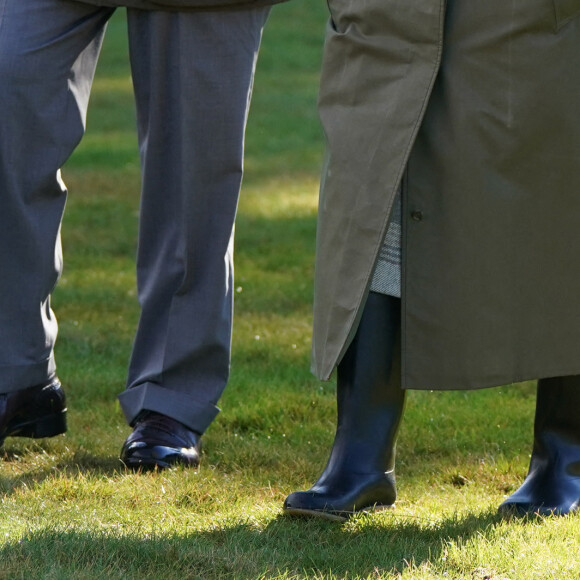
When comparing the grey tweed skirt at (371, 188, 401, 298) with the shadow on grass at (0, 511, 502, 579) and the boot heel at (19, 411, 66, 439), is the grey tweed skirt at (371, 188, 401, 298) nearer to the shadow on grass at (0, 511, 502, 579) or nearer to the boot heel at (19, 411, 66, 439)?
the shadow on grass at (0, 511, 502, 579)

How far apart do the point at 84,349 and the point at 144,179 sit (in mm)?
1355

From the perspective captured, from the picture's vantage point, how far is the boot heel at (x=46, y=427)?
3.39 metres

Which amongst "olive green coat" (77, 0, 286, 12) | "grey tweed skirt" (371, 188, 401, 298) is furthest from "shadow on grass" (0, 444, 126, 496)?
"olive green coat" (77, 0, 286, 12)

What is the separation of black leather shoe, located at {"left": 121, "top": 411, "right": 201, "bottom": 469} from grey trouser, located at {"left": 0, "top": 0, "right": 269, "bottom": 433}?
0.03 m

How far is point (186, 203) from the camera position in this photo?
11.0 feet

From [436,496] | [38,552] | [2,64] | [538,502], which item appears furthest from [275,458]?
[2,64]

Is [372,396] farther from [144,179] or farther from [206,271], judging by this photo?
[144,179]

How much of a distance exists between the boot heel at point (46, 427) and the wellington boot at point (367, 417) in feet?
2.82

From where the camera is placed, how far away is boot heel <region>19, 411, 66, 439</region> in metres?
3.39

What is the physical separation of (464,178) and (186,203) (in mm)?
903

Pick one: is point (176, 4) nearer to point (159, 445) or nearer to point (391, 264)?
point (391, 264)

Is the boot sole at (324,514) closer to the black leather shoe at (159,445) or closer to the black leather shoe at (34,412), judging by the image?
the black leather shoe at (159,445)

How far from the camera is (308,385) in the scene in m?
4.16

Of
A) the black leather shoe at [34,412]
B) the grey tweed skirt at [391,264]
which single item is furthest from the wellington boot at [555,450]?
the black leather shoe at [34,412]
